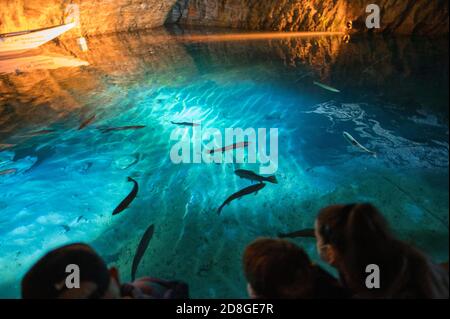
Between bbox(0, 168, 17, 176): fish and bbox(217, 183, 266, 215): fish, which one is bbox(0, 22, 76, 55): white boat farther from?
bbox(217, 183, 266, 215): fish

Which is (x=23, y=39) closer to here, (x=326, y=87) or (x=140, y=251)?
(x=326, y=87)

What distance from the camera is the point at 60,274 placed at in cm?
169

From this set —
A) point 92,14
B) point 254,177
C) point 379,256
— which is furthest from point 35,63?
point 379,256

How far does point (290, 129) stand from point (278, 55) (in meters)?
6.25

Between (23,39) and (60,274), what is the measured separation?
726 inches

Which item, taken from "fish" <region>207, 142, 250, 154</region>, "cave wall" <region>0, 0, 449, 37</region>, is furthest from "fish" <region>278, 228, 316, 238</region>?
"cave wall" <region>0, 0, 449, 37</region>

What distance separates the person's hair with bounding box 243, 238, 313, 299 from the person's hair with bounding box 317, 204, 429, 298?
26cm

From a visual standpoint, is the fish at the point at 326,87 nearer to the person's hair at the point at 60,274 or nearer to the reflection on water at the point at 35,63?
the person's hair at the point at 60,274

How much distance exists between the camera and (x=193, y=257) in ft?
11.8

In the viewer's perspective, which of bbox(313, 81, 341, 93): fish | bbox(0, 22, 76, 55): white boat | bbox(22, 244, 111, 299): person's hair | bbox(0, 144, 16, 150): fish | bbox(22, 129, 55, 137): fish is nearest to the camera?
bbox(22, 244, 111, 299): person's hair

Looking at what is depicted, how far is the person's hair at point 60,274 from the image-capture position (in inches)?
66.0

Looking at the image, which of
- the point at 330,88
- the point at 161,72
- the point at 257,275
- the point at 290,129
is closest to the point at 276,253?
the point at 257,275

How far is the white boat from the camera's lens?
15.1 metres

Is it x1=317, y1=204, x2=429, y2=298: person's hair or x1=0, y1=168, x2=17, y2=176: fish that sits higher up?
x1=317, y1=204, x2=429, y2=298: person's hair
